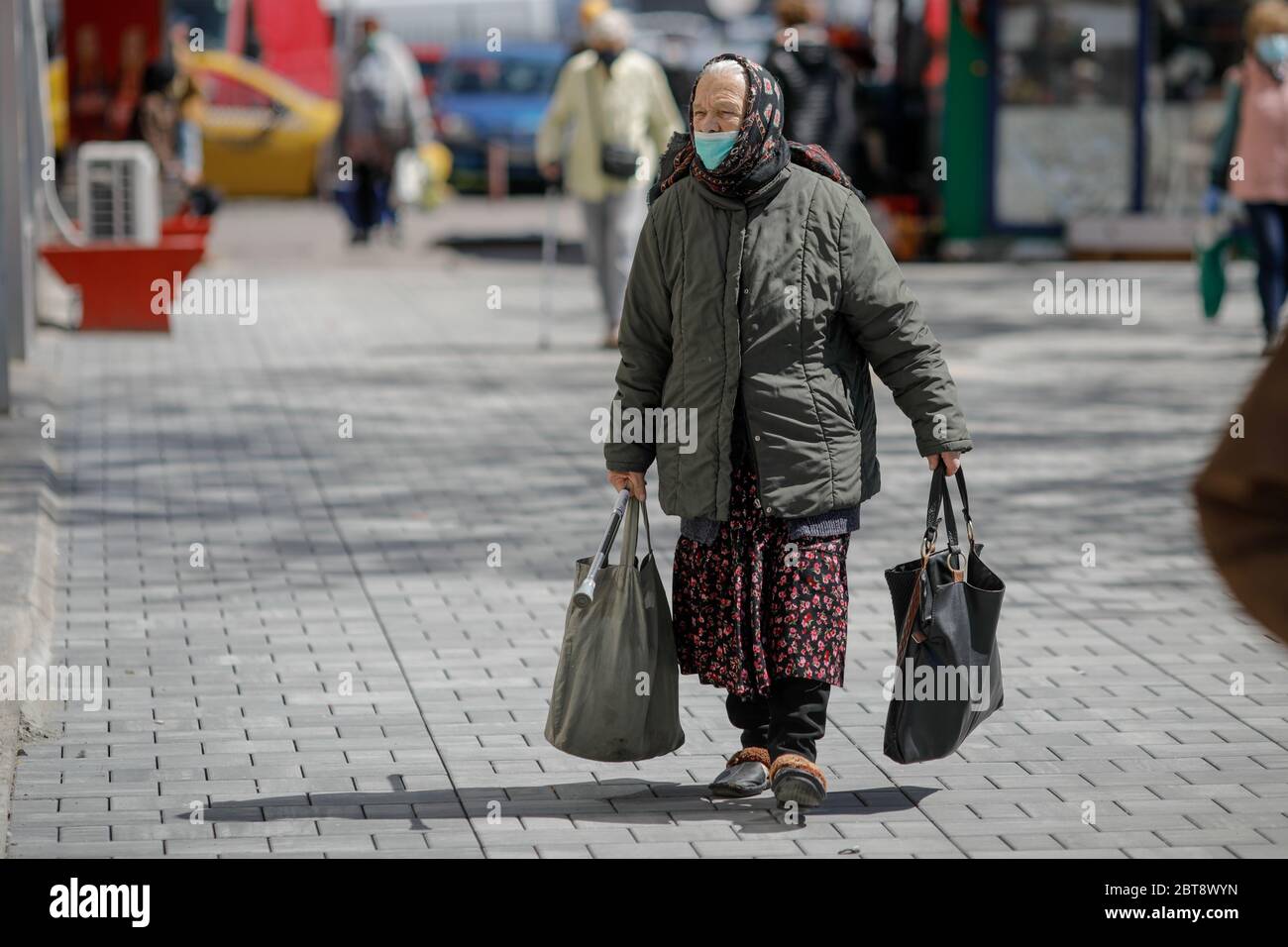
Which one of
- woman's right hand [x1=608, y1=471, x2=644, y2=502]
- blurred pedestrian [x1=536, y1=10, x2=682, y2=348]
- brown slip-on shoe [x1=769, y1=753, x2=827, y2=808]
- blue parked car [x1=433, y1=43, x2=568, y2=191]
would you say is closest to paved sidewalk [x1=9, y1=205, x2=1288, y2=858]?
brown slip-on shoe [x1=769, y1=753, x2=827, y2=808]

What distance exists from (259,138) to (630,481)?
75.4 ft

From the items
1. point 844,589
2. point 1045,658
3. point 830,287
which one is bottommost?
point 1045,658

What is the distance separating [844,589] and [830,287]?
0.71m

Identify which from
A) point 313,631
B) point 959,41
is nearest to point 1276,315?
point 959,41

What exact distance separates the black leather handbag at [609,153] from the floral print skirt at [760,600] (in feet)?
26.4

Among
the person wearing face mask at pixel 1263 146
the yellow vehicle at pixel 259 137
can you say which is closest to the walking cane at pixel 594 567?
the person wearing face mask at pixel 1263 146

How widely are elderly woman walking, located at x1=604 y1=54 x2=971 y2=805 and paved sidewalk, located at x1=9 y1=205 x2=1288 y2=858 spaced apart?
0.42 m

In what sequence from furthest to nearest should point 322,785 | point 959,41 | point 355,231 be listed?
1. point 355,231
2. point 959,41
3. point 322,785

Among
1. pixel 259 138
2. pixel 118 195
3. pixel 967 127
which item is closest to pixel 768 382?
pixel 118 195

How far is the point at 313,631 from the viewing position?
672 cm

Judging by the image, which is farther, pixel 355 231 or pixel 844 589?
pixel 355 231

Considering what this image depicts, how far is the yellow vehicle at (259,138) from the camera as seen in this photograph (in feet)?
88.9

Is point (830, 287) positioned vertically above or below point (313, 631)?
above

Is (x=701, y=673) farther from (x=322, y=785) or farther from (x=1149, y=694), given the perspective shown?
(x=1149, y=694)
